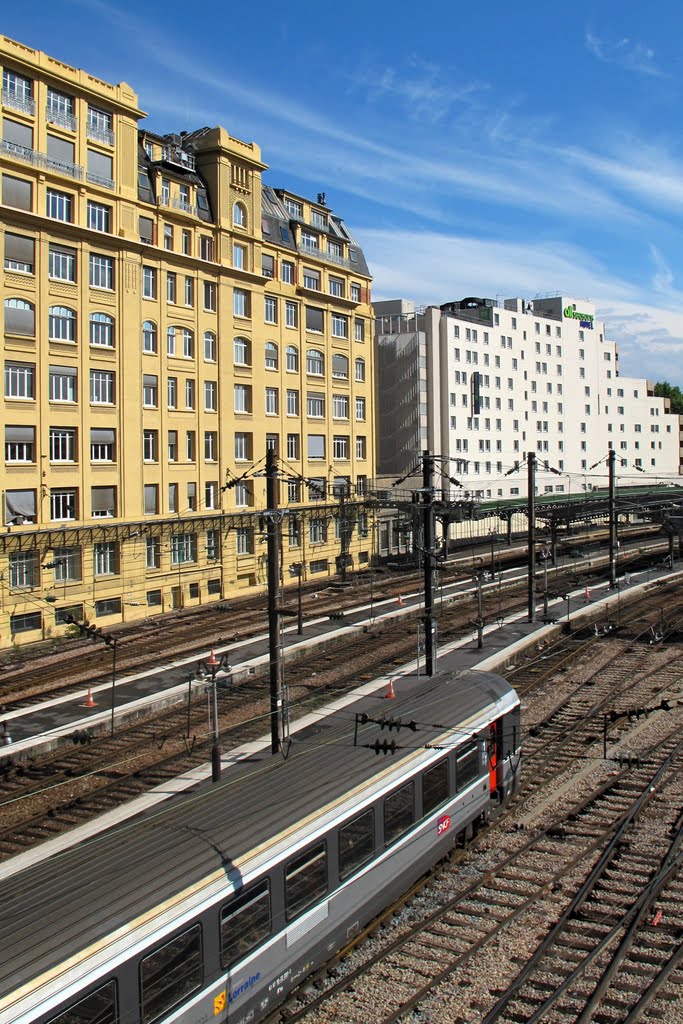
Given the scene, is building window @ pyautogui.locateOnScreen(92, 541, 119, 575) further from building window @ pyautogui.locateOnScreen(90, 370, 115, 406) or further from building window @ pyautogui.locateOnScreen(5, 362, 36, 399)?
building window @ pyautogui.locateOnScreen(5, 362, 36, 399)

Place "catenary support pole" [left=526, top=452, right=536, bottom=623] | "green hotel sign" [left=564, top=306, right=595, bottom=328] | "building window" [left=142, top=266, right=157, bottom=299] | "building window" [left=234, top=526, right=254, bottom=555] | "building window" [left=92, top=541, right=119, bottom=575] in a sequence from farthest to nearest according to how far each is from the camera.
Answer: "green hotel sign" [left=564, top=306, right=595, bottom=328] → "building window" [left=234, top=526, right=254, bottom=555] → "building window" [left=142, top=266, right=157, bottom=299] → "building window" [left=92, top=541, right=119, bottom=575] → "catenary support pole" [left=526, top=452, right=536, bottom=623]

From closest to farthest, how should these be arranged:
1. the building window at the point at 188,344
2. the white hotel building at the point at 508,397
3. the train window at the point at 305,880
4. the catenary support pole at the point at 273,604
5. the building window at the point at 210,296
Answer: the train window at the point at 305,880, the catenary support pole at the point at 273,604, the building window at the point at 188,344, the building window at the point at 210,296, the white hotel building at the point at 508,397

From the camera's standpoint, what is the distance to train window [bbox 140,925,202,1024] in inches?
333

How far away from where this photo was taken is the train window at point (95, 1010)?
7691mm

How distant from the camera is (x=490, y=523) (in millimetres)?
69250

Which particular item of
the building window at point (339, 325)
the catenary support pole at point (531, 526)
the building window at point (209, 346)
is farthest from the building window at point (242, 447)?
the catenary support pole at point (531, 526)

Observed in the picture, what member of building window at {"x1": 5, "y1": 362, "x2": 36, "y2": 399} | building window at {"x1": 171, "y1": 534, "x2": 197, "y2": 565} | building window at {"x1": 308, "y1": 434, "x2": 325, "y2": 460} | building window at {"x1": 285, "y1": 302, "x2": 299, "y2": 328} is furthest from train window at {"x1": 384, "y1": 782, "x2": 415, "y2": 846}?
building window at {"x1": 285, "y1": 302, "x2": 299, "y2": 328}

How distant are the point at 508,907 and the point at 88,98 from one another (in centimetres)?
3408

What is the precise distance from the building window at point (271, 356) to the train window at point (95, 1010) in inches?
1578

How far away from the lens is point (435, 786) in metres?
13.8

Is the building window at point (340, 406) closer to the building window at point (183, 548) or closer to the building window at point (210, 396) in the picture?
Answer: the building window at point (210, 396)

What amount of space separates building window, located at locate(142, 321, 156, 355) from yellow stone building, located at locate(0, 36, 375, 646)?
0.23 feet

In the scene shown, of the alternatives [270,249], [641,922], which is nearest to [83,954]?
[641,922]

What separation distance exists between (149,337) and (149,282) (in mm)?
2447
